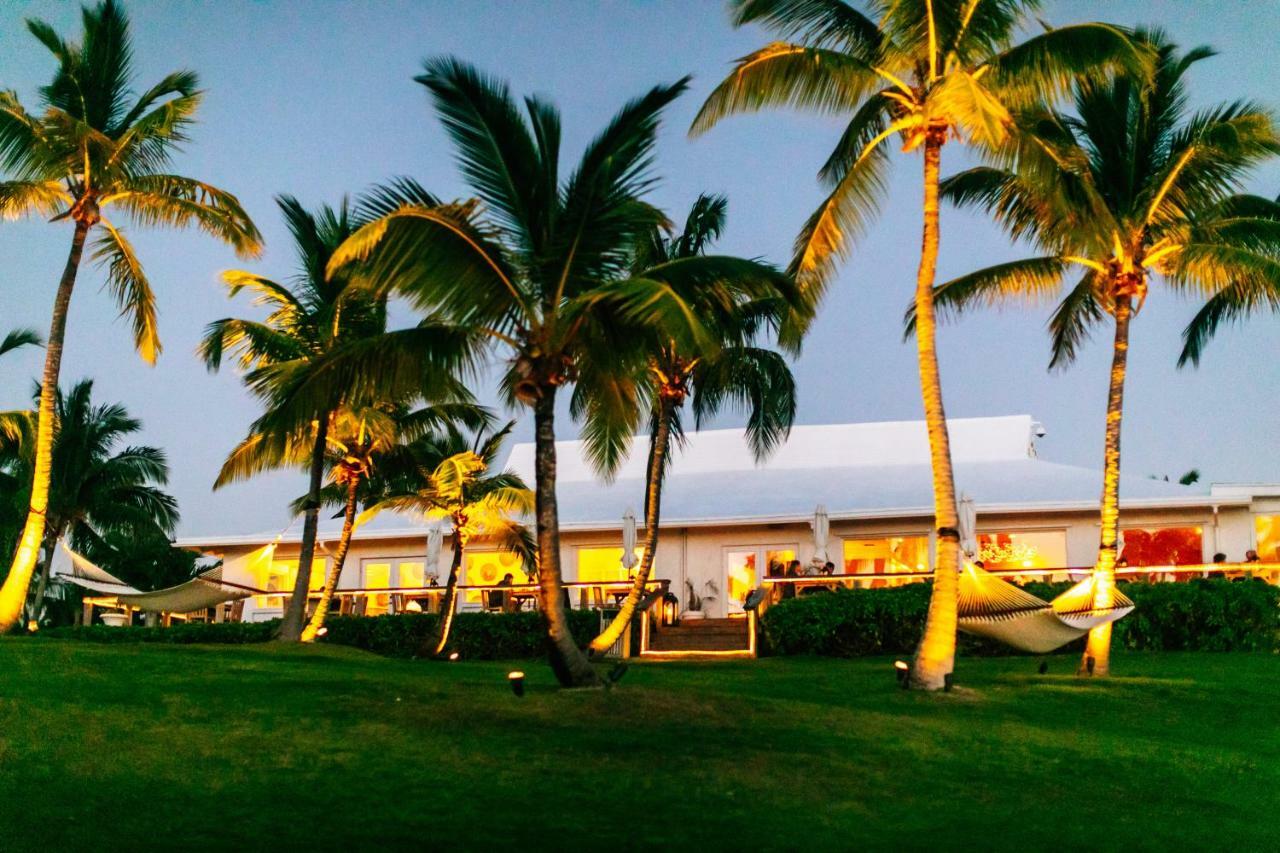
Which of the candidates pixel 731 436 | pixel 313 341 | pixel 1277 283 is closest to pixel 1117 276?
pixel 1277 283

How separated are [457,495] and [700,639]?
15.5ft

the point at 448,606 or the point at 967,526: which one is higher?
the point at 967,526

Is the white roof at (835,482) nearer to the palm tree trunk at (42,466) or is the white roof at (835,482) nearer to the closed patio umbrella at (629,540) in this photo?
the closed patio umbrella at (629,540)

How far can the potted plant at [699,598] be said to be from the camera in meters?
25.4

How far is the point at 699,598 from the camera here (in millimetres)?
25516

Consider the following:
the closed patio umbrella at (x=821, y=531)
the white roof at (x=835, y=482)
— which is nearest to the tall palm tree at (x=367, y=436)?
the white roof at (x=835, y=482)

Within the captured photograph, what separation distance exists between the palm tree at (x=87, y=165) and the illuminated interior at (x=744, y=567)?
1205cm

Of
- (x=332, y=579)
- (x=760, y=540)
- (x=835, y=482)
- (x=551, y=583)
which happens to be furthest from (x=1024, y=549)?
(x=551, y=583)

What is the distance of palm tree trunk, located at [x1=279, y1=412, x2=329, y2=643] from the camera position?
1967cm

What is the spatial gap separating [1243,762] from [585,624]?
12.4 metres

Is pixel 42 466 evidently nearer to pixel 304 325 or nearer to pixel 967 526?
pixel 304 325

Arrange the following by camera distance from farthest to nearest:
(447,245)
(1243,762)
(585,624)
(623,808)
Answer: (585,624) < (447,245) < (1243,762) < (623,808)

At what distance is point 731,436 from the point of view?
3084 cm

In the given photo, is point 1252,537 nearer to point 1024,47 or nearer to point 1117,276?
point 1117,276
